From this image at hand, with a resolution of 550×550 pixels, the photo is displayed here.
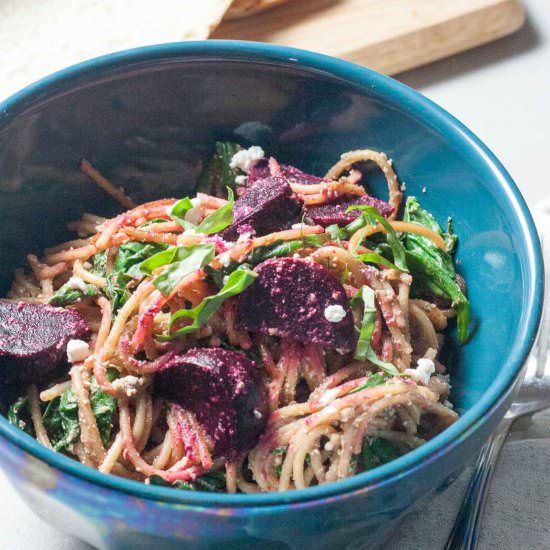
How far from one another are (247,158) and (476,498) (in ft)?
3.57

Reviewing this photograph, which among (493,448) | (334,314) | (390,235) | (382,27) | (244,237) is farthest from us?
(382,27)

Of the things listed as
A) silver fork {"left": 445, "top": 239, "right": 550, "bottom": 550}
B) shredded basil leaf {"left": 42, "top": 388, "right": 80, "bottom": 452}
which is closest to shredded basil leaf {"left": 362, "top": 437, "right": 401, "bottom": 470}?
silver fork {"left": 445, "top": 239, "right": 550, "bottom": 550}

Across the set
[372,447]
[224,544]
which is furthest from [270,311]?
[224,544]

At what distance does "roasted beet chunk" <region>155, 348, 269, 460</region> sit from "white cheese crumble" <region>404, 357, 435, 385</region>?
34cm

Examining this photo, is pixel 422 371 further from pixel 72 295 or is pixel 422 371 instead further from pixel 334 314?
pixel 72 295

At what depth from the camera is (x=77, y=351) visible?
78.4 inches

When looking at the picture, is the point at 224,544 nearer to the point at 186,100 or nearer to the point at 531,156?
the point at 186,100

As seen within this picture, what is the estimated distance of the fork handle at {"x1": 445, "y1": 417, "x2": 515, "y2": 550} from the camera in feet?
7.02

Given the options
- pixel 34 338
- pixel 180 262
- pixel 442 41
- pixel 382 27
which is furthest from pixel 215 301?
pixel 442 41

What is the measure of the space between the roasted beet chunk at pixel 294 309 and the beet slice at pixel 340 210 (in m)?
0.31

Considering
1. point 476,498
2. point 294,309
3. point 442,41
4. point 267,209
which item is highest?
point 442,41

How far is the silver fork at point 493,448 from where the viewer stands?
84.7 inches

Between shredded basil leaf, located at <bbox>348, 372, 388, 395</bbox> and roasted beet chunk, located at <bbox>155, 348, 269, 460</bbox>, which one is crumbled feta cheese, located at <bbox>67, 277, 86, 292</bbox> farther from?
shredded basil leaf, located at <bbox>348, 372, 388, 395</bbox>

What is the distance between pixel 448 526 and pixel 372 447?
42 cm
